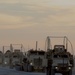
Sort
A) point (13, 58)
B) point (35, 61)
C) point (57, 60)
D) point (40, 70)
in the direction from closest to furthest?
point (57, 60)
point (35, 61)
point (40, 70)
point (13, 58)

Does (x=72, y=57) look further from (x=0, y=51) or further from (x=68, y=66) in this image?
(x=0, y=51)

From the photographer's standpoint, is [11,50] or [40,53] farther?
[11,50]

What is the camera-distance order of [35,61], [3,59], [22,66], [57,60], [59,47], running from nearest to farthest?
[57,60]
[59,47]
[35,61]
[22,66]
[3,59]

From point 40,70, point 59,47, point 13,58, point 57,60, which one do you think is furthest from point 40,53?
point 13,58

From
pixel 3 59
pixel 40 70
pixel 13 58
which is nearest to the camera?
pixel 40 70

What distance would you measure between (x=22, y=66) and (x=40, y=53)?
1835 cm

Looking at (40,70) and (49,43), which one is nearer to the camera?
(49,43)

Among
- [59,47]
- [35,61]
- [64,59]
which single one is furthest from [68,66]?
[35,61]

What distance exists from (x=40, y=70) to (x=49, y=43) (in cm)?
1792

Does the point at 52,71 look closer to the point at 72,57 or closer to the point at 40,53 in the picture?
the point at 72,57

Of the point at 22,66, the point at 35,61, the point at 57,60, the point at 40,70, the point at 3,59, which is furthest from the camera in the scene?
the point at 3,59

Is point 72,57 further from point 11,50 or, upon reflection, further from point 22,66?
point 11,50

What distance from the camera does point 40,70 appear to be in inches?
2662

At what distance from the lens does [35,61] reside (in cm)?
5994
